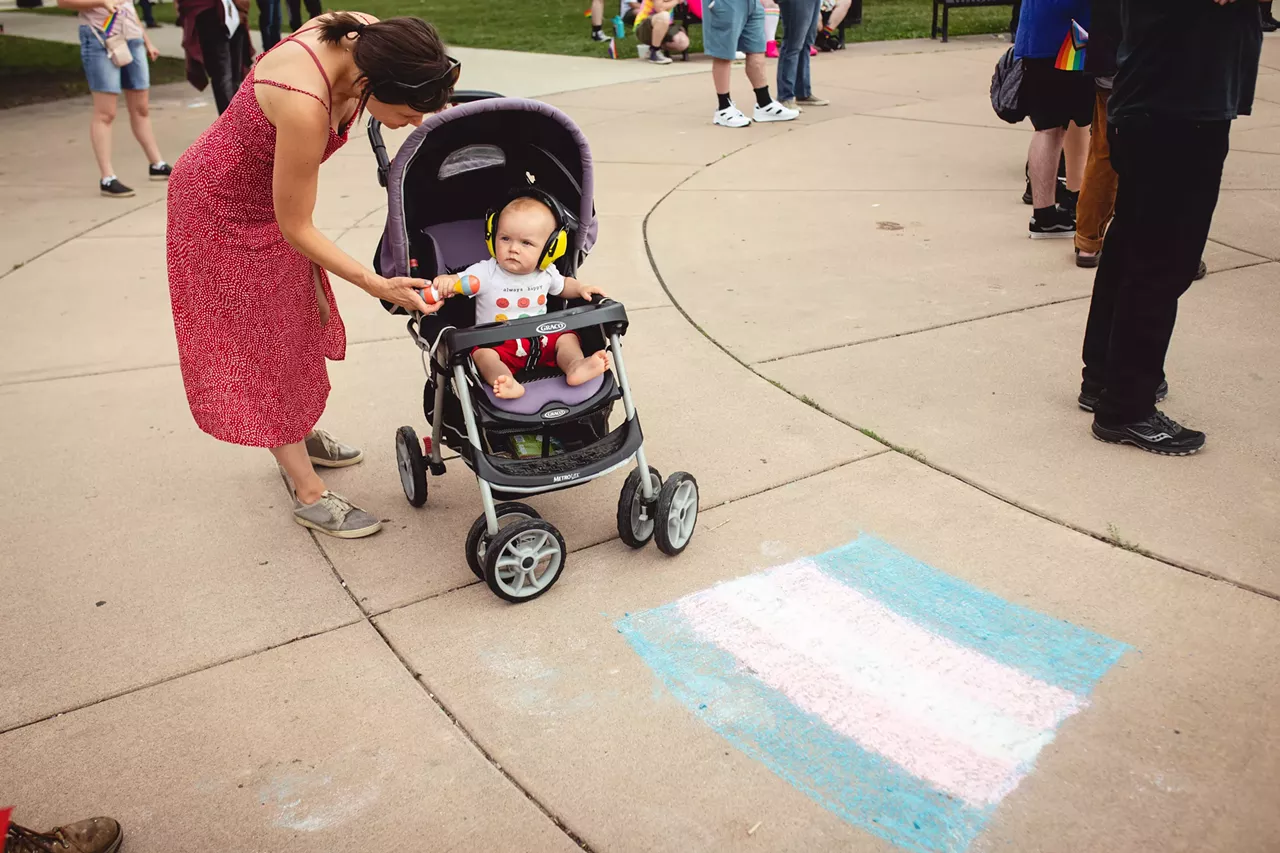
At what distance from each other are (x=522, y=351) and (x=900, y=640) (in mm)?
1436

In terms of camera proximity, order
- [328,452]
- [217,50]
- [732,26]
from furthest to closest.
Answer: [732,26], [217,50], [328,452]

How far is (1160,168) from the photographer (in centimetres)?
370

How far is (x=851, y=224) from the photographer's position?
673 centimetres

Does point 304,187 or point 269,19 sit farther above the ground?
point 269,19

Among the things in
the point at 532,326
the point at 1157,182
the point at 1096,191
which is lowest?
the point at 1096,191

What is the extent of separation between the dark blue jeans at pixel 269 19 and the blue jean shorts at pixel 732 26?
18.4 ft

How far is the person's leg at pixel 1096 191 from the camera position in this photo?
5.39 metres

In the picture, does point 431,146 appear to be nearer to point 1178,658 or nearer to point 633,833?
point 633,833

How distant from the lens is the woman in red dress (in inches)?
113

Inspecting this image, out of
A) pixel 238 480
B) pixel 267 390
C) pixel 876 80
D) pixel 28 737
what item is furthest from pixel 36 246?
pixel 876 80

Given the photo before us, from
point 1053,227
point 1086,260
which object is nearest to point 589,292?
point 1086,260

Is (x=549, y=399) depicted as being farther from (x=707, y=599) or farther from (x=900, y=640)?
(x=900, y=640)

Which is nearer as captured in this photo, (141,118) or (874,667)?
Answer: (874,667)

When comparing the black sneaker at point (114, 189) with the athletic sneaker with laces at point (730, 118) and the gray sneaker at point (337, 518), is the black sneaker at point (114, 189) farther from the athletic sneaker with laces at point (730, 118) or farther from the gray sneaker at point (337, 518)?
the gray sneaker at point (337, 518)
